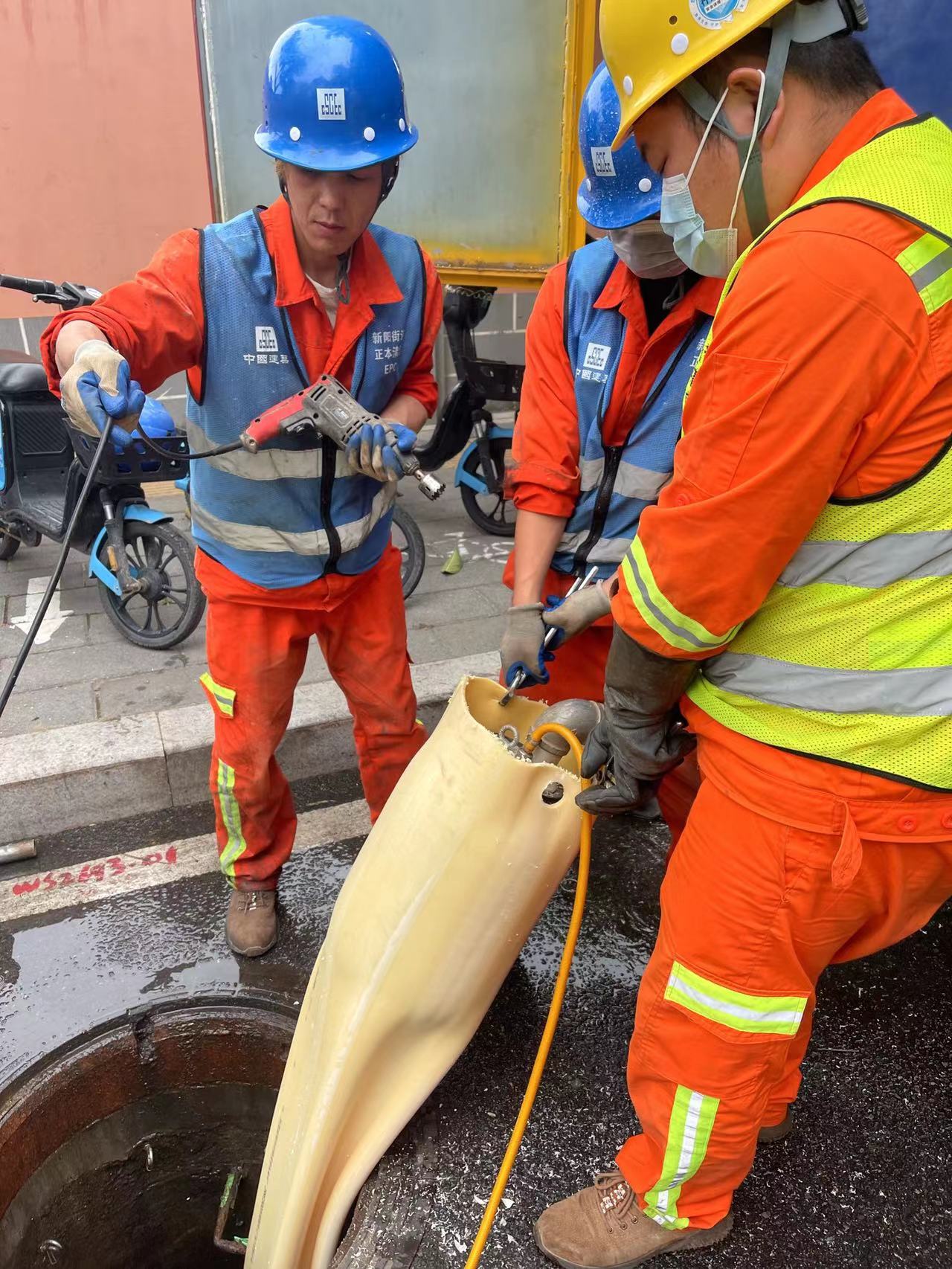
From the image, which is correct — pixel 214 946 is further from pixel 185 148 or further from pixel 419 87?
pixel 185 148

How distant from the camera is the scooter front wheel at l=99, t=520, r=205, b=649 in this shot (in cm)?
401

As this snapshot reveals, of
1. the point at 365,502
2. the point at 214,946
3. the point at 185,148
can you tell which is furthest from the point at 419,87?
the point at 214,946

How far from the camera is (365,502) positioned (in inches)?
94.3

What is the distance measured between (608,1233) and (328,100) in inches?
99.2

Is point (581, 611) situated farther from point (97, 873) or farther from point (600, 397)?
point (97, 873)

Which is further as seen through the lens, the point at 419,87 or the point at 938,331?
the point at 419,87

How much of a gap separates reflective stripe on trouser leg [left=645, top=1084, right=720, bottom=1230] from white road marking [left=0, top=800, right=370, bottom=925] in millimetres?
1573

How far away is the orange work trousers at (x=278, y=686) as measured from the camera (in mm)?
2322

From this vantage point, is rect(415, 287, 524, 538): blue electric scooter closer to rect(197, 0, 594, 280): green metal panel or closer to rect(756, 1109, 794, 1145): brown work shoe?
rect(197, 0, 594, 280): green metal panel

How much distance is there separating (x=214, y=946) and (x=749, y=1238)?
153cm

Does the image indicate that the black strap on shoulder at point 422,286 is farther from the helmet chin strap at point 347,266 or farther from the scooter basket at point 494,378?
the scooter basket at point 494,378

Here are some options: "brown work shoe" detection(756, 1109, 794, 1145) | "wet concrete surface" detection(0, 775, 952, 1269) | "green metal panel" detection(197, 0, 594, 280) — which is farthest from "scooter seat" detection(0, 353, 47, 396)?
"brown work shoe" detection(756, 1109, 794, 1145)

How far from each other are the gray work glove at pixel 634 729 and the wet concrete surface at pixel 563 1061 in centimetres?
84

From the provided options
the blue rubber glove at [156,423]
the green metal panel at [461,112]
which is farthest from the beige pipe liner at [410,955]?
the green metal panel at [461,112]
